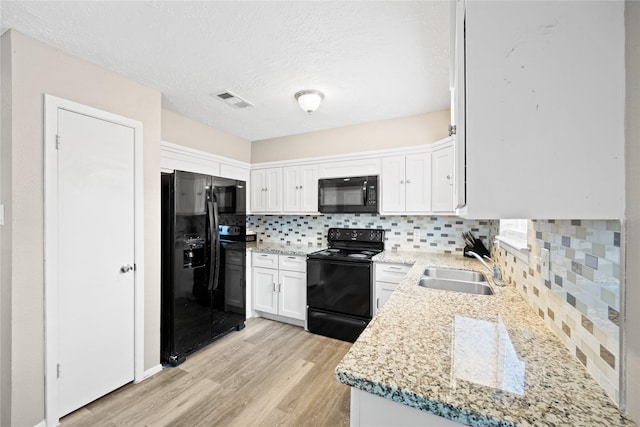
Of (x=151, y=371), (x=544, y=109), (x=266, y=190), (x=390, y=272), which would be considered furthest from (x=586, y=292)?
(x=266, y=190)

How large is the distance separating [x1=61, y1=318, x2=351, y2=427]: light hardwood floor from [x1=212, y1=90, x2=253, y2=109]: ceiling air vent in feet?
7.90

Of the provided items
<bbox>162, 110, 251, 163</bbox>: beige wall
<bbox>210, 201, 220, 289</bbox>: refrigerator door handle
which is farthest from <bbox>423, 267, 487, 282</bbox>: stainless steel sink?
<bbox>162, 110, 251, 163</bbox>: beige wall

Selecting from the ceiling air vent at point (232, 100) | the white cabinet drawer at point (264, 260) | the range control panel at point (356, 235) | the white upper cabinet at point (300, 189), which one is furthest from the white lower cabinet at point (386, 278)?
the ceiling air vent at point (232, 100)

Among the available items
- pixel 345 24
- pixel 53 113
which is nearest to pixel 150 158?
pixel 53 113

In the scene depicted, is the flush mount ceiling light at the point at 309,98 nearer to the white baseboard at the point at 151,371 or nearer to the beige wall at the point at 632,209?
the beige wall at the point at 632,209

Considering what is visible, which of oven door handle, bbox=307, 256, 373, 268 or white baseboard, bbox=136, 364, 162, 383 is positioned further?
oven door handle, bbox=307, 256, 373, 268

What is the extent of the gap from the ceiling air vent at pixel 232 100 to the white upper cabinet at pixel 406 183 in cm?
155

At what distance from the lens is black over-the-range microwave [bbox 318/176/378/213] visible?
2.82 metres

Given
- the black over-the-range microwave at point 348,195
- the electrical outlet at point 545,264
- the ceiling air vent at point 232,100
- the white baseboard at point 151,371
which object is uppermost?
the ceiling air vent at point 232,100

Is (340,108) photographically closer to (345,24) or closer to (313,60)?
(313,60)

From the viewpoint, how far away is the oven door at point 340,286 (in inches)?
102

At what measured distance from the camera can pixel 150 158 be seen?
214 centimetres

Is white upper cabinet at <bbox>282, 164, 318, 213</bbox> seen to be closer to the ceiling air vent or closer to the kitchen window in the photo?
the ceiling air vent

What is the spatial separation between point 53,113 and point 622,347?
8.90 feet
